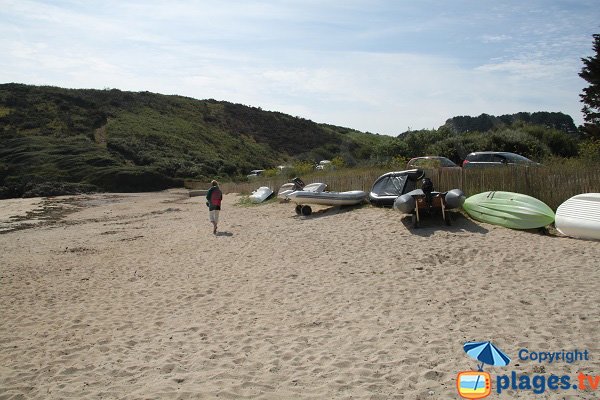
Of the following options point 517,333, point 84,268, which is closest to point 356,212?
point 84,268

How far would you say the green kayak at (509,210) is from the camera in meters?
10.5

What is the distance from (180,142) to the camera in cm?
5191

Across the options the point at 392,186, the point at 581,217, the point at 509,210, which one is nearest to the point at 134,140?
the point at 392,186

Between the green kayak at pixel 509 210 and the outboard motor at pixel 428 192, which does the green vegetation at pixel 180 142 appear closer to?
the green kayak at pixel 509 210

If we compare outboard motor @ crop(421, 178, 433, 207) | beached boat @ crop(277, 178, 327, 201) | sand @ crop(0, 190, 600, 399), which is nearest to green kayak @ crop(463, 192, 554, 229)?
sand @ crop(0, 190, 600, 399)

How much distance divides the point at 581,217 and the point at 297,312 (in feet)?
21.7

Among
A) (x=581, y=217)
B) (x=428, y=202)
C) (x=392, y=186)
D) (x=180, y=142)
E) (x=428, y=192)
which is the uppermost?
(x=180, y=142)

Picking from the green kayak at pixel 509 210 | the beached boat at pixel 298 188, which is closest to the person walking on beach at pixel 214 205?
the beached boat at pixel 298 188

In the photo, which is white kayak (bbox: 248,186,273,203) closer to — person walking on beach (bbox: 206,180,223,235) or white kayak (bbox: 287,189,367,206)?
white kayak (bbox: 287,189,367,206)

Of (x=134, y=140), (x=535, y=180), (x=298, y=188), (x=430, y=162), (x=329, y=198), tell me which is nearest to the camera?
(x=535, y=180)

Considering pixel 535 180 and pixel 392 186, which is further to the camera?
pixel 392 186

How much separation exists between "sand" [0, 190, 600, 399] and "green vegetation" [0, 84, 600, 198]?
9.11m

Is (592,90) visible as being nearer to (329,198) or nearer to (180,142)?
(329,198)

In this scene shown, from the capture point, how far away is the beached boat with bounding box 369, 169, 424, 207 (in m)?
14.1
